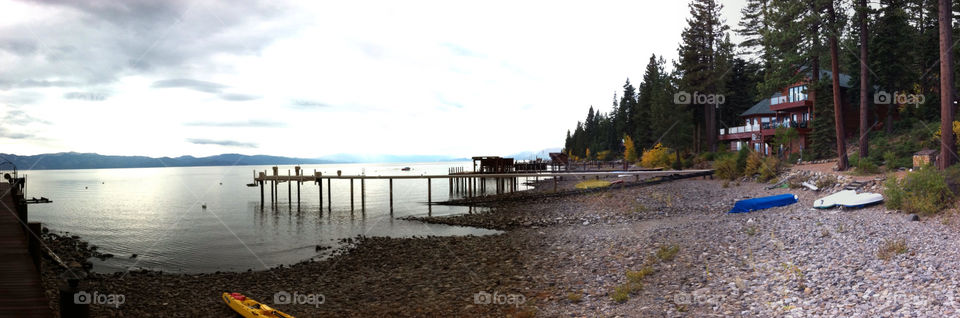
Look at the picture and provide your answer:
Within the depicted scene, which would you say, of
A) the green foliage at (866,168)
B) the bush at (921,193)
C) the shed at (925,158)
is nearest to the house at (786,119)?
the green foliage at (866,168)

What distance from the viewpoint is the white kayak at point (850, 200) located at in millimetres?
17781

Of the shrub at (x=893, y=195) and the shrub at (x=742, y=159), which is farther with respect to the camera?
the shrub at (x=742, y=159)

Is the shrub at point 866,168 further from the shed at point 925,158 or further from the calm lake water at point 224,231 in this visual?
the calm lake water at point 224,231

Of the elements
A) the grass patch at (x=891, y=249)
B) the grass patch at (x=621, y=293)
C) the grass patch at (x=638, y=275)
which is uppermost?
the grass patch at (x=891, y=249)

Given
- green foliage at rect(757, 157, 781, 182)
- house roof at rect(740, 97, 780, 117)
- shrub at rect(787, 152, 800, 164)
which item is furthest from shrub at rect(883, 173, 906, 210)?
house roof at rect(740, 97, 780, 117)

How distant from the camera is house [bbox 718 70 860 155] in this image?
1711 inches

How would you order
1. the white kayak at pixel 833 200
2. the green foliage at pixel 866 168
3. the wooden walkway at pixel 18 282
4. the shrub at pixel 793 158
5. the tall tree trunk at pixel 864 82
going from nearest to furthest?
the wooden walkway at pixel 18 282 → the white kayak at pixel 833 200 → the green foliage at pixel 866 168 → the tall tree trunk at pixel 864 82 → the shrub at pixel 793 158

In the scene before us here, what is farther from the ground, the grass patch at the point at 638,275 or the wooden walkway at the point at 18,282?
the wooden walkway at the point at 18,282

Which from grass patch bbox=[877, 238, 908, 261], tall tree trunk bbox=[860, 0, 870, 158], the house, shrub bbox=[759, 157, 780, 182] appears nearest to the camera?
grass patch bbox=[877, 238, 908, 261]

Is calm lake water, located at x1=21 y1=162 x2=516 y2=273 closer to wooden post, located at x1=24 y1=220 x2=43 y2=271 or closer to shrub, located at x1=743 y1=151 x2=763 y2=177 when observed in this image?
wooden post, located at x1=24 y1=220 x2=43 y2=271

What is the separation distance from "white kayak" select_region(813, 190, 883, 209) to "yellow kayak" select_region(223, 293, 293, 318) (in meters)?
20.0

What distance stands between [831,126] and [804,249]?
3288cm

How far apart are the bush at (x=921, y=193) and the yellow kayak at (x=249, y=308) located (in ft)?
64.7

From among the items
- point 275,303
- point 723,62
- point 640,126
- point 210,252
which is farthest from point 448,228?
point 640,126
